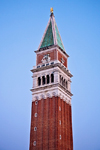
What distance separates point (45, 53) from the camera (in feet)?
250

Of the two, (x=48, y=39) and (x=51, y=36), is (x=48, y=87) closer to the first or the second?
(x=48, y=39)

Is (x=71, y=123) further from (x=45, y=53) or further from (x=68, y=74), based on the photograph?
(x=45, y=53)

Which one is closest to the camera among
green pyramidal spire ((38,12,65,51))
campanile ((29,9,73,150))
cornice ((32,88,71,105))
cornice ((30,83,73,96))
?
campanile ((29,9,73,150))

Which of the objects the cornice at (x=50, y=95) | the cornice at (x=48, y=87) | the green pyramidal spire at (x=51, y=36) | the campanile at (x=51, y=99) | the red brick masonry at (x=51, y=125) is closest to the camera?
the red brick masonry at (x=51, y=125)

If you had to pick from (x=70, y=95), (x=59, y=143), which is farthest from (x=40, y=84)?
(x=59, y=143)

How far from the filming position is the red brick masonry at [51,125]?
62.3 meters

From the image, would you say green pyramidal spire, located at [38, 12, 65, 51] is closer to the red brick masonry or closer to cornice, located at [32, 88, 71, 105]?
cornice, located at [32, 88, 71, 105]

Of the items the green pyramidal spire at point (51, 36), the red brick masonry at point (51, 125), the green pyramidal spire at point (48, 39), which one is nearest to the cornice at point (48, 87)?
the red brick masonry at point (51, 125)

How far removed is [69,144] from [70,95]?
45.3 ft

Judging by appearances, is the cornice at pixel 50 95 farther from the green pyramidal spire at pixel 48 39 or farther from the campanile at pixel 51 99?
the green pyramidal spire at pixel 48 39

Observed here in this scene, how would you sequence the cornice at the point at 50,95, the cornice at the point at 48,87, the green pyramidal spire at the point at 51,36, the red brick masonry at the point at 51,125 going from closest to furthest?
the red brick masonry at the point at 51,125
the cornice at the point at 50,95
the cornice at the point at 48,87
the green pyramidal spire at the point at 51,36

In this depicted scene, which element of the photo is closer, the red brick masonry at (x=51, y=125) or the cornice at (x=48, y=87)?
the red brick masonry at (x=51, y=125)

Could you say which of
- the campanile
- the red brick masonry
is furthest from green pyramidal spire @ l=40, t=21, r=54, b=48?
the red brick masonry

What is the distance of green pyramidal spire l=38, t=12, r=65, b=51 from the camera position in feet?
255
